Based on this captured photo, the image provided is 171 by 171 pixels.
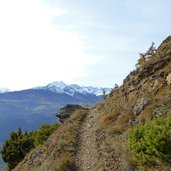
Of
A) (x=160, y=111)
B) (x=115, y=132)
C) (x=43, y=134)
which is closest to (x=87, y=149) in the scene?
(x=115, y=132)

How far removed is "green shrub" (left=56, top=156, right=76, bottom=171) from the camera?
27.7 metres

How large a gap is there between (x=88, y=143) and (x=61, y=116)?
14881mm

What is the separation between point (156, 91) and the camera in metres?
32.2

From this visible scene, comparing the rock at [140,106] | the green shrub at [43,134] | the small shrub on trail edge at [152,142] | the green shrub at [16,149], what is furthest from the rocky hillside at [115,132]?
the green shrub at [16,149]

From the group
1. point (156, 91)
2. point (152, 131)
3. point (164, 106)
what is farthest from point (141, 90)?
point (152, 131)

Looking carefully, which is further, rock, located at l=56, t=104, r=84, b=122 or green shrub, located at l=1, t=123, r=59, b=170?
green shrub, located at l=1, t=123, r=59, b=170

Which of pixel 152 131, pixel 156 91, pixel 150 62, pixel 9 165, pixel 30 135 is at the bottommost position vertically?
pixel 9 165

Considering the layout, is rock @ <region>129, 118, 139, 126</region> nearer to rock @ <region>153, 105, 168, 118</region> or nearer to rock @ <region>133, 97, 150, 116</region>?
rock @ <region>133, 97, 150, 116</region>

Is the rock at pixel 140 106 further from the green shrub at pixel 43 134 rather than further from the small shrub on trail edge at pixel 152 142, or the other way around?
the green shrub at pixel 43 134

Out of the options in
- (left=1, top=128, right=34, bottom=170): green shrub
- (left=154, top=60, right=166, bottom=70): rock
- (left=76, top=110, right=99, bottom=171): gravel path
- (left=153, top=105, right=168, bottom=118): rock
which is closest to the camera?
(left=153, top=105, right=168, bottom=118): rock

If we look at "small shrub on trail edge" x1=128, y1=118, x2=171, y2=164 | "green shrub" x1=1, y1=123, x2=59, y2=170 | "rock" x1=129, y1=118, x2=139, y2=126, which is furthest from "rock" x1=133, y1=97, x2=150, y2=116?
"green shrub" x1=1, y1=123, x2=59, y2=170

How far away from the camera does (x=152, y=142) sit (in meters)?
18.0

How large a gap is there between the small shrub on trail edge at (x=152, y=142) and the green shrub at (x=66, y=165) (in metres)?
8.33

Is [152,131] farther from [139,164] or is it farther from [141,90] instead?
[141,90]
